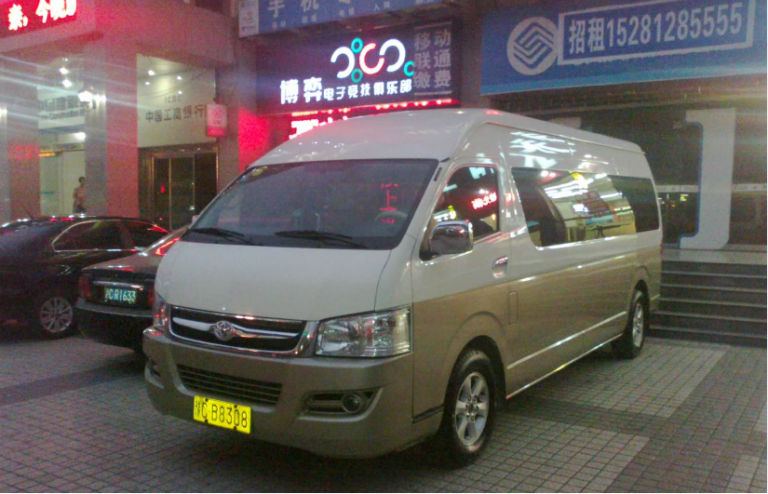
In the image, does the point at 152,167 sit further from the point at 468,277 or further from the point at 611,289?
the point at 468,277

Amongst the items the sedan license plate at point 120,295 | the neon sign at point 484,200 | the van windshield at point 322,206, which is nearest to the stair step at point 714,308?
the neon sign at point 484,200

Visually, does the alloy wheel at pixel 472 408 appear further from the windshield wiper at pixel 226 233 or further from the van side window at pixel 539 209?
the windshield wiper at pixel 226 233

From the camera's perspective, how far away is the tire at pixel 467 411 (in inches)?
169

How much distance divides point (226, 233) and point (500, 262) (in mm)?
1896

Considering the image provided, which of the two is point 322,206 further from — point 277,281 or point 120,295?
point 120,295

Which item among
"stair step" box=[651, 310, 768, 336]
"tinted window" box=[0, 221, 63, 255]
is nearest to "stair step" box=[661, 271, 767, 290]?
"stair step" box=[651, 310, 768, 336]

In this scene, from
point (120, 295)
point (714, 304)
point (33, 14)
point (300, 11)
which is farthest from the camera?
point (300, 11)

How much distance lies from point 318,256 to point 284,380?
749 millimetres

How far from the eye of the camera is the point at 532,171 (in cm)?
553

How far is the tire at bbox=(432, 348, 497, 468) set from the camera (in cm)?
428

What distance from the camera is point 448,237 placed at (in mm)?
4129

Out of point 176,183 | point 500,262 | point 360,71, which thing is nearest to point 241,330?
point 500,262

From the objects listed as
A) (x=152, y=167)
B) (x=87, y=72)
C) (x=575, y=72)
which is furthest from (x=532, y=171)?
(x=152, y=167)

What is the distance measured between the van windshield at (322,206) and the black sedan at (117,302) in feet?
5.92
